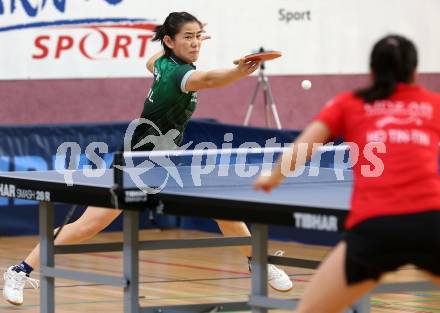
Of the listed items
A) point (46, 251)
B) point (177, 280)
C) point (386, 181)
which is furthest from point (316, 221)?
point (177, 280)

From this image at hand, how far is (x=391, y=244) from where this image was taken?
139 inches

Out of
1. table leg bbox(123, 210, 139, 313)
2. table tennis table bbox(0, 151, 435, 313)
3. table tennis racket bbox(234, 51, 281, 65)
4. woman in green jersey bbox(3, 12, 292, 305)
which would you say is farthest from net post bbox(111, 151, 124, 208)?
woman in green jersey bbox(3, 12, 292, 305)

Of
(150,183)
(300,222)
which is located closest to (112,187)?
(150,183)

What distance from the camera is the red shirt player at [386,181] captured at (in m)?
3.54

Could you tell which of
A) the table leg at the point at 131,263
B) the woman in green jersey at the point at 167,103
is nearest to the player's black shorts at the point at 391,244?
the table leg at the point at 131,263

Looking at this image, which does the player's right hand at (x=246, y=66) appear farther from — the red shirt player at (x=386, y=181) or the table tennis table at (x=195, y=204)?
the red shirt player at (x=386, y=181)

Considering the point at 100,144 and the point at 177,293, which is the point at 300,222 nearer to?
the point at 177,293

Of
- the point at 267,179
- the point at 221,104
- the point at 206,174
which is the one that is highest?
the point at 221,104

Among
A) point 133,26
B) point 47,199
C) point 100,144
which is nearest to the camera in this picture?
point 47,199

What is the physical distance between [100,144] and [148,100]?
11.0 ft

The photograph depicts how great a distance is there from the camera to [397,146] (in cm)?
359

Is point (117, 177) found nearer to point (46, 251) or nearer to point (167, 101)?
point (46, 251)

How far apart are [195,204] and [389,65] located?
3.87 feet

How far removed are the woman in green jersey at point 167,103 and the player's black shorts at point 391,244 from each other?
2.20 meters
